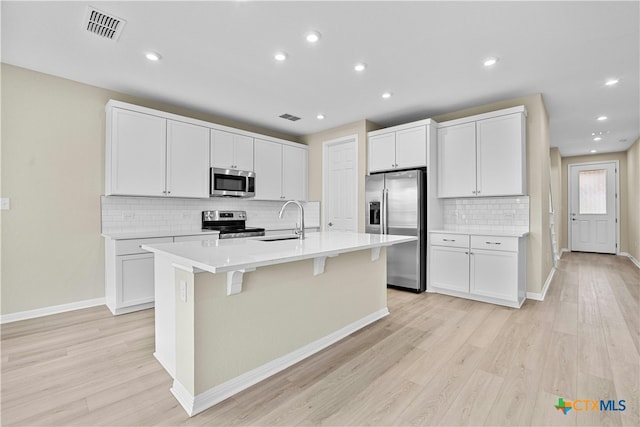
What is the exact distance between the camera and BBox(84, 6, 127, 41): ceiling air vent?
2.30 meters

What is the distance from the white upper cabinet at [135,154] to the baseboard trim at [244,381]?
2.60 meters

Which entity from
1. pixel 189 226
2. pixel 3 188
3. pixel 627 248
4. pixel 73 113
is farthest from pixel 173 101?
pixel 627 248

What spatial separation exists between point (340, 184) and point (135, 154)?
3.04 m

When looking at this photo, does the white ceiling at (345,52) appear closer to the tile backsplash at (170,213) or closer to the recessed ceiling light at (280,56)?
the recessed ceiling light at (280,56)

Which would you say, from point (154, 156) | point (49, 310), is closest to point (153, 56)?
point (154, 156)

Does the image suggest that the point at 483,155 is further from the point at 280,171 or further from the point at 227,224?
the point at 227,224

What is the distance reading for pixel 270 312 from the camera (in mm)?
2172

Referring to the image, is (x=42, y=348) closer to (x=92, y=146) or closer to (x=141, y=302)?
(x=141, y=302)

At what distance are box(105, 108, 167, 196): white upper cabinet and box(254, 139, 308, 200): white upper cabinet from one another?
150cm

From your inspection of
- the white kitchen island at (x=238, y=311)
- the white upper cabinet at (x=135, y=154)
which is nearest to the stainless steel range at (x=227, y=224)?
the white upper cabinet at (x=135, y=154)

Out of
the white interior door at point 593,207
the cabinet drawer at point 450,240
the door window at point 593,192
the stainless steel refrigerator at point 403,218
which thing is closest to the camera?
the cabinet drawer at point 450,240

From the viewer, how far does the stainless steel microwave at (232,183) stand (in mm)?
4414

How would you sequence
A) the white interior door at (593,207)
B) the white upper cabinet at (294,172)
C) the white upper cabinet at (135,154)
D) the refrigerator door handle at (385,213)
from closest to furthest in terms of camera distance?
1. the white upper cabinet at (135,154)
2. the refrigerator door handle at (385,213)
3. the white upper cabinet at (294,172)
4. the white interior door at (593,207)

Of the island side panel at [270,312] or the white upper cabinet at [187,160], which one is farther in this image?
the white upper cabinet at [187,160]
